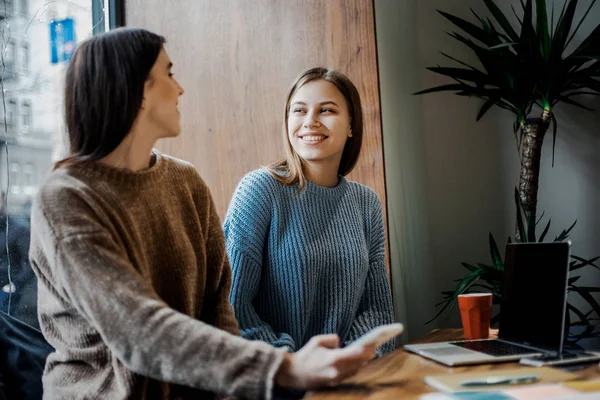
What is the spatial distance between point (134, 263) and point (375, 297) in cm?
97

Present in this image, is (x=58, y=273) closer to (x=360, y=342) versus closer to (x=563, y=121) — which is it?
(x=360, y=342)

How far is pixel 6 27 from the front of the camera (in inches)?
86.4

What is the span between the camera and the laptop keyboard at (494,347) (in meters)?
1.40

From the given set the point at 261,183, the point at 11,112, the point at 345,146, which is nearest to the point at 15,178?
the point at 11,112

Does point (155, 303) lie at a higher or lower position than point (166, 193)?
lower

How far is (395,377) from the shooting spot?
1.20 meters

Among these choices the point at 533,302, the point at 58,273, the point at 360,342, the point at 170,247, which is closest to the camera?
the point at 360,342

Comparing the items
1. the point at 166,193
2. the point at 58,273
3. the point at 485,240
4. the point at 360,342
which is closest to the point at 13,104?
the point at 166,193

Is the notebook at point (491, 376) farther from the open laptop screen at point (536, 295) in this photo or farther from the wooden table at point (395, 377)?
the open laptop screen at point (536, 295)

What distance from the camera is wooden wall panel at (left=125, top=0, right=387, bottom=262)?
7.88 ft

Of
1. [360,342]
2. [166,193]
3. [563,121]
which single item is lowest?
[360,342]

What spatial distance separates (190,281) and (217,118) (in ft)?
4.35

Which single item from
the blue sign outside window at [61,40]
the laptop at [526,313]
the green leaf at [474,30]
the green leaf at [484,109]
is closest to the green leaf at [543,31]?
the green leaf at [474,30]

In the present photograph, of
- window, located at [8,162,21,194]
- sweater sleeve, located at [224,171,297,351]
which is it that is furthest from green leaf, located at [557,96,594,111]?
window, located at [8,162,21,194]
